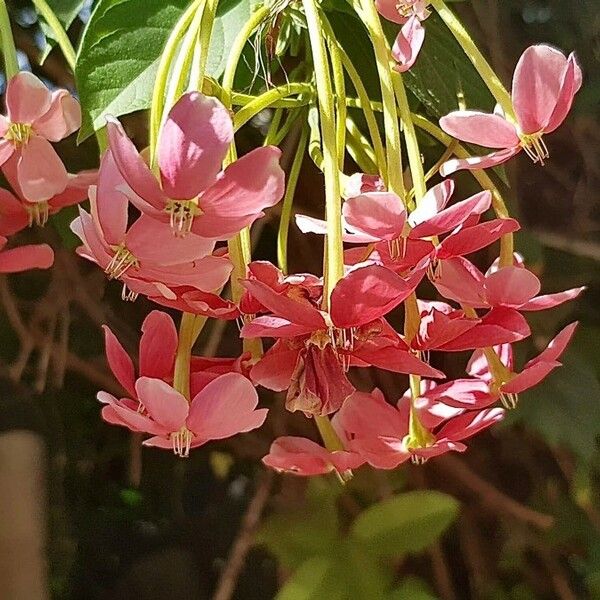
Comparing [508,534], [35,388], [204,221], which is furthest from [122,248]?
[508,534]

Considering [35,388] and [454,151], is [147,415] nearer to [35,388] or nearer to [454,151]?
[454,151]

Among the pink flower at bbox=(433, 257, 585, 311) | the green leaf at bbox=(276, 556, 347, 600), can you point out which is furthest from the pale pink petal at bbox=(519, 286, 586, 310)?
the green leaf at bbox=(276, 556, 347, 600)

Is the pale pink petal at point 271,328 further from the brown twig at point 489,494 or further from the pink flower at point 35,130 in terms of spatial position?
the brown twig at point 489,494

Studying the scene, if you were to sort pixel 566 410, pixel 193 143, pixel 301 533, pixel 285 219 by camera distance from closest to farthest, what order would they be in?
pixel 193 143 → pixel 285 219 → pixel 566 410 → pixel 301 533

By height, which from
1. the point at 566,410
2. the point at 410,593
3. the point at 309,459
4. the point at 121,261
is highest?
the point at 121,261

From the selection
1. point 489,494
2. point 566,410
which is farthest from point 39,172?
point 489,494

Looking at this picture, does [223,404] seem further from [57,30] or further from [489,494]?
[489,494]

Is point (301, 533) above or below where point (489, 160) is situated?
below
